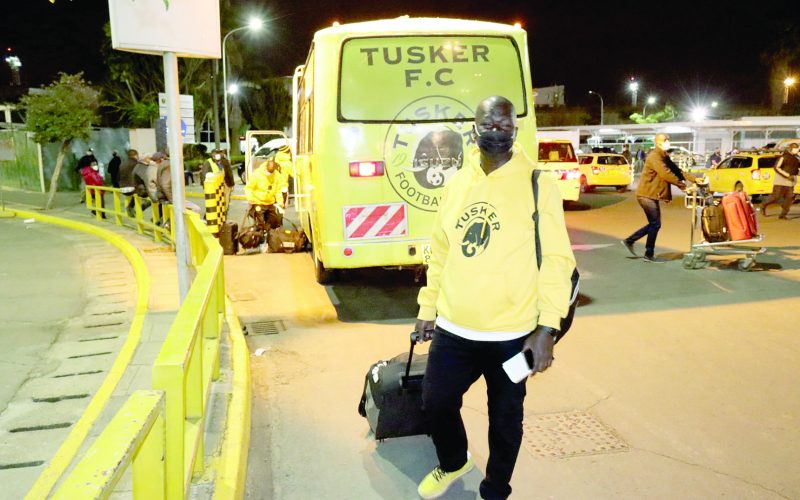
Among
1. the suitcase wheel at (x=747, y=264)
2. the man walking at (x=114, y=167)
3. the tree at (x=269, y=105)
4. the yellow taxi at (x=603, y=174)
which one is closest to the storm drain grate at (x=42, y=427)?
the suitcase wheel at (x=747, y=264)

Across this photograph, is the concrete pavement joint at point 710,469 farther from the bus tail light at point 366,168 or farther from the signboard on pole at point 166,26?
the signboard on pole at point 166,26

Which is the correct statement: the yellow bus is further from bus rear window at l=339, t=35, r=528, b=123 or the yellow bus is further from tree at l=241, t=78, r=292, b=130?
tree at l=241, t=78, r=292, b=130

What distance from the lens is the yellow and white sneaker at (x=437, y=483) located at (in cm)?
366

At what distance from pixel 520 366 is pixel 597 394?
2398mm

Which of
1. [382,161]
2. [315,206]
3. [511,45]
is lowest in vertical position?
[315,206]

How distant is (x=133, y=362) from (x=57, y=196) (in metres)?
21.0

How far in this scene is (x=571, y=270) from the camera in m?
3.08

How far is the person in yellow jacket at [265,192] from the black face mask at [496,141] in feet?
31.4

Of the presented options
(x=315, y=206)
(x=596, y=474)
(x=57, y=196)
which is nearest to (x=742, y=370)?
(x=596, y=474)

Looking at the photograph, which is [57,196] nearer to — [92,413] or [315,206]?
[315,206]

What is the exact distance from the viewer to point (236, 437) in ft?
13.1

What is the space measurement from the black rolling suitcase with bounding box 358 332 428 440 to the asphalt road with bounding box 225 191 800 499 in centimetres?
21

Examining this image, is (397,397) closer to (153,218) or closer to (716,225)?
(716,225)

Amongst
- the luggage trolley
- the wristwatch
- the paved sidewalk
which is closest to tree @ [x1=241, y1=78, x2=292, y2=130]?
the paved sidewalk
